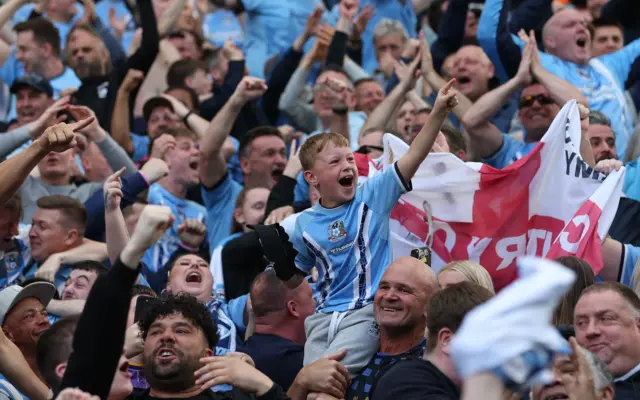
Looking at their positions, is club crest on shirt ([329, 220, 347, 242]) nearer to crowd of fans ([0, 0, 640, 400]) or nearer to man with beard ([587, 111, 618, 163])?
crowd of fans ([0, 0, 640, 400])

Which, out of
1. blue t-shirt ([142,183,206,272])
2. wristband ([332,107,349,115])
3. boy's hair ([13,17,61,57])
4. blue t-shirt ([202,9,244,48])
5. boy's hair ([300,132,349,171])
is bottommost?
blue t-shirt ([202,9,244,48])

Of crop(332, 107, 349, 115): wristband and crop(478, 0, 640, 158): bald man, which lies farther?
crop(332, 107, 349, 115): wristband

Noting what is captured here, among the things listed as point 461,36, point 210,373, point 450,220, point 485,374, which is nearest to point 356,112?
point 461,36

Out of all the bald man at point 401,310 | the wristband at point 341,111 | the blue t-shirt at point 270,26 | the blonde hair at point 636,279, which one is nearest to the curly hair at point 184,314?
the bald man at point 401,310

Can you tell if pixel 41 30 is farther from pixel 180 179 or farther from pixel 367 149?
pixel 367 149

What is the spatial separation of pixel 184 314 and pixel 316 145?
131 cm

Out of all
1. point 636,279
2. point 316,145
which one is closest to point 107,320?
point 316,145

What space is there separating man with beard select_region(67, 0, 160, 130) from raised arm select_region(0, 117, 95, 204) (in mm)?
4829

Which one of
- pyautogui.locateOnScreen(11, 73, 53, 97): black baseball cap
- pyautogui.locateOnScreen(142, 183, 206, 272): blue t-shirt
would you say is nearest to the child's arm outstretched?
pyautogui.locateOnScreen(142, 183, 206, 272): blue t-shirt

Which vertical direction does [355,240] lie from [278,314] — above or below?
above

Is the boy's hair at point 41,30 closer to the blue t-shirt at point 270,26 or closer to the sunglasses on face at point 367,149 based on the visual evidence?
the blue t-shirt at point 270,26

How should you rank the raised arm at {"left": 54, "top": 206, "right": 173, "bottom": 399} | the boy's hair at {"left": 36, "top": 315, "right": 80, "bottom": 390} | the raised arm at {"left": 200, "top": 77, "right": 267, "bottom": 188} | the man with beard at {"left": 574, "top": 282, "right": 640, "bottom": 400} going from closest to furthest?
the raised arm at {"left": 54, "top": 206, "right": 173, "bottom": 399} < the boy's hair at {"left": 36, "top": 315, "right": 80, "bottom": 390} < the man with beard at {"left": 574, "top": 282, "right": 640, "bottom": 400} < the raised arm at {"left": 200, "top": 77, "right": 267, "bottom": 188}

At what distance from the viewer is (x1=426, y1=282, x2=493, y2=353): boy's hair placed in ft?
16.5

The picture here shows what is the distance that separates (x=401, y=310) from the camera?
6117mm
